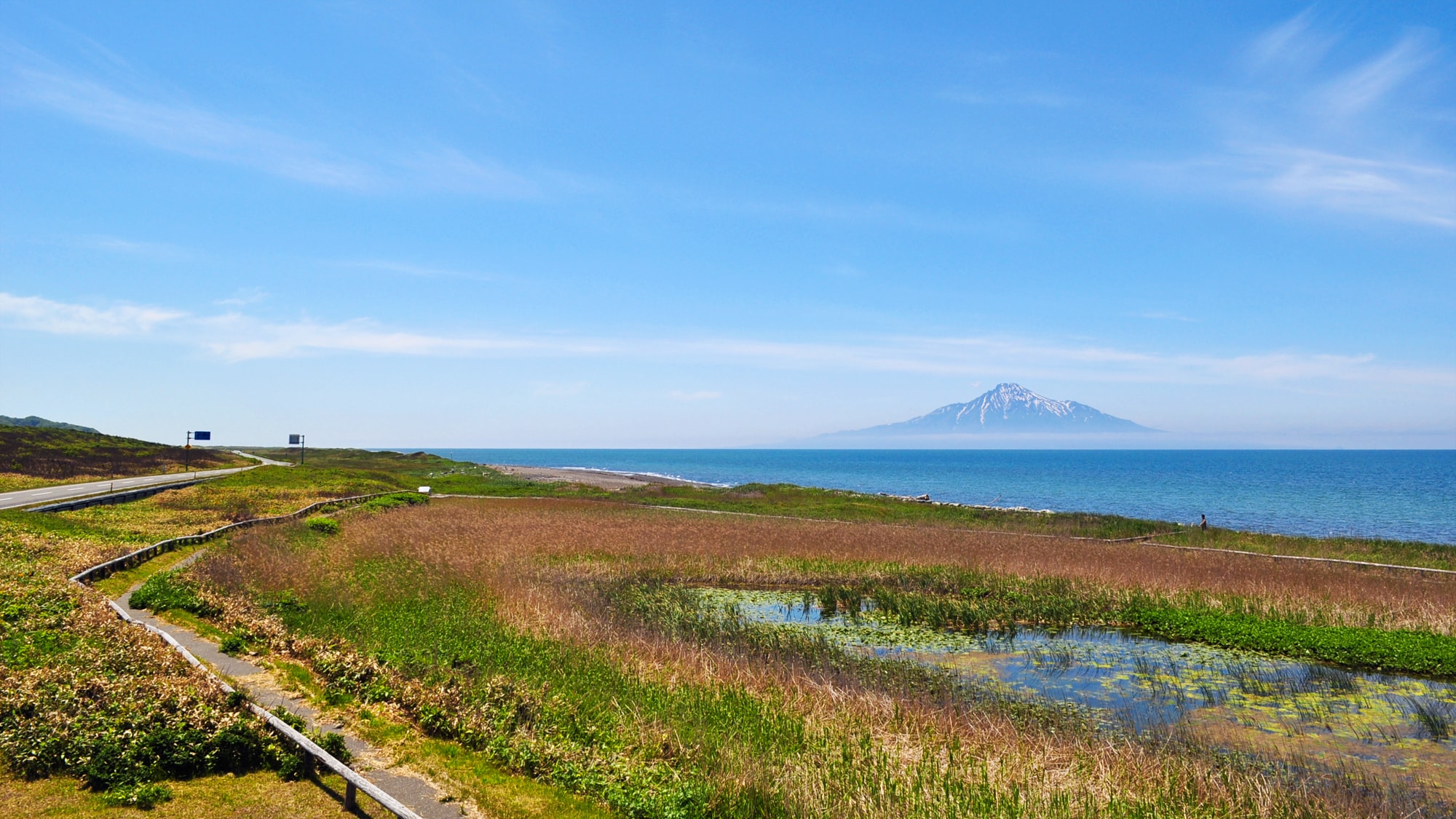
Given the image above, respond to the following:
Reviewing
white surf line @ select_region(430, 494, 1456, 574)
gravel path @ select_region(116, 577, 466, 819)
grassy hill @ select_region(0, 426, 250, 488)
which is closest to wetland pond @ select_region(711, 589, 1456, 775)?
gravel path @ select_region(116, 577, 466, 819)

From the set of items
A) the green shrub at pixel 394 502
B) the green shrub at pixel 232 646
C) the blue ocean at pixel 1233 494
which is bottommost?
the blue ocean at pixel 1233 494

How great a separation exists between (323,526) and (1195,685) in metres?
37.6

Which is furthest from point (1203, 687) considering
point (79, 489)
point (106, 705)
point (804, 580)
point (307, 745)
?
point (79, 489)

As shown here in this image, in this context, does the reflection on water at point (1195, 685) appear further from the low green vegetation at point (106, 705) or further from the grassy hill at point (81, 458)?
the grassy hill at point (81, 458)

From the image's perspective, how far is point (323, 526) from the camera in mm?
39156

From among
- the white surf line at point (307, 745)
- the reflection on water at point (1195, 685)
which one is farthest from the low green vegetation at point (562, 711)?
the reflection on water at point (1195, 685)

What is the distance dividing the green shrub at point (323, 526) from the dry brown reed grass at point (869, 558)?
107 cm

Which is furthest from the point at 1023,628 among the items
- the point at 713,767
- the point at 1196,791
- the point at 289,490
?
the point at 289,490

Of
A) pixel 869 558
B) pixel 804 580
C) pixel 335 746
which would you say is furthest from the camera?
pixel 869 558

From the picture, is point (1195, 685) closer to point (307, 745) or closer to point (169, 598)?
point (307, 745)

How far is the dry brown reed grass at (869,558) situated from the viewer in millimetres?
27281

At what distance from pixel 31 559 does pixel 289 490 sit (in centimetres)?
3487

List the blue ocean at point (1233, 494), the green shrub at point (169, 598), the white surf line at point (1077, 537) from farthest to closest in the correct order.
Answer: the blue ocean at point (1233, 494) → the white surf line at point (1077, 537) → the green shrub at point (169, 598)

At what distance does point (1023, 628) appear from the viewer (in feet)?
84.1
